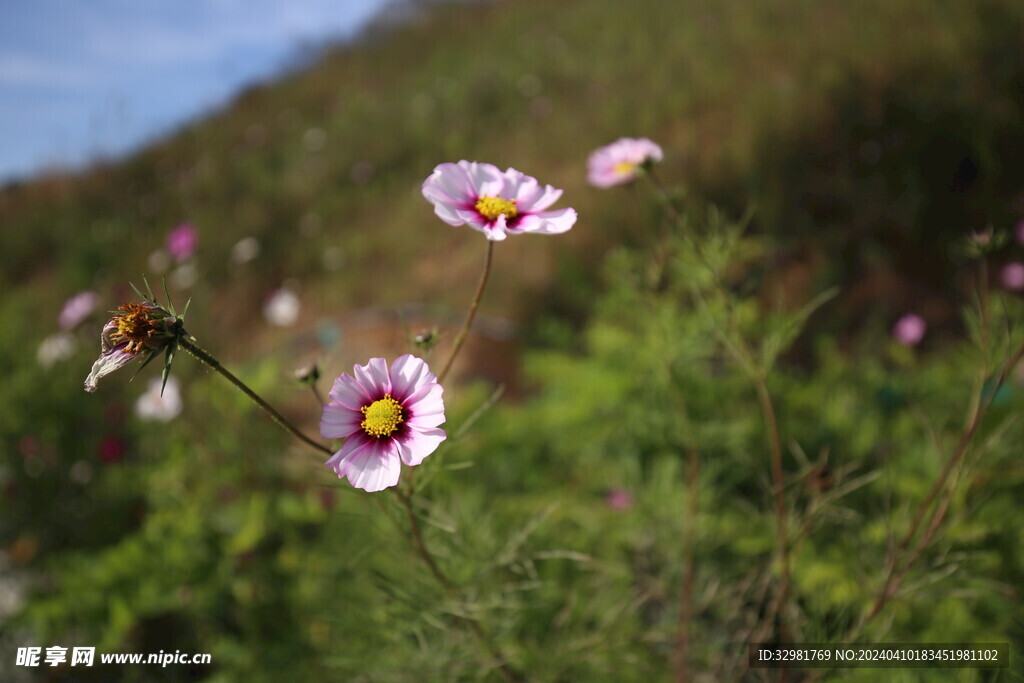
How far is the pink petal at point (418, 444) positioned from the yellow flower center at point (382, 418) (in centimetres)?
1

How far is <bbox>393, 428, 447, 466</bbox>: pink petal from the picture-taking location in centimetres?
45

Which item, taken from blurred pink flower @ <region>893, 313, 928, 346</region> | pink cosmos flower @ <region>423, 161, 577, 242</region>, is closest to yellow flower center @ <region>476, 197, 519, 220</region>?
pink cosmos flower @ <region>423, 161, 577, 242</region>

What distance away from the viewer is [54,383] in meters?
1.71

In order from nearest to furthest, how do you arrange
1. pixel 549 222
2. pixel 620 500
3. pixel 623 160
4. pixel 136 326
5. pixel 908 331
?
pixel 136 326 < pixel 549 222 < pixel 623 160 < pixel 620 500 < pixel 908 331

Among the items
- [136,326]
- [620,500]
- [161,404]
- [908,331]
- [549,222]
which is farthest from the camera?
[908,331]

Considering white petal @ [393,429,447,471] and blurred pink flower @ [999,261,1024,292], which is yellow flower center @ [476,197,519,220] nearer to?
white petal @ [393,429,447,471]

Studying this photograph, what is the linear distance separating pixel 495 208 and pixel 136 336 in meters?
0.29

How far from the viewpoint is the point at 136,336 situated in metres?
Answer: 0.42

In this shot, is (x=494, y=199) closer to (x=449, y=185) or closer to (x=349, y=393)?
(x=449, y=185)

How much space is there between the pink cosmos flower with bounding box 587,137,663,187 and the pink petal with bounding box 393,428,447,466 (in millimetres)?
440

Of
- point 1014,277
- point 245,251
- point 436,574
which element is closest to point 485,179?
point 436,574

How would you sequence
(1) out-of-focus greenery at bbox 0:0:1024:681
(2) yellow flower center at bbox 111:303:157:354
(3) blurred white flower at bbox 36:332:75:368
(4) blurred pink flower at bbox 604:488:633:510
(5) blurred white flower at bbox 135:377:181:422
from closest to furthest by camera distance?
(2) yellow flower center at bbox 111:303:157:354 → (1) out-of-focus greenery at bbox 0:0:1024:681 → (4) blurred pink flower at bbox 604:488:633:510 → (5) blurred white flower at bbox 135:377:181:422 → (3) blurred white flower at bbox 36:332:75:368

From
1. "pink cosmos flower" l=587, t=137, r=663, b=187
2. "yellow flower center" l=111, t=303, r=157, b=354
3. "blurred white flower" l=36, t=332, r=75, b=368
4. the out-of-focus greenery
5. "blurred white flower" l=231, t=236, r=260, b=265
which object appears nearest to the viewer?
"yellow flower center" l=111, t=303, r=157, b=354

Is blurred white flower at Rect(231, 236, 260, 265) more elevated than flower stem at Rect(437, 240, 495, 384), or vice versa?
blurred white flower at Rect(231, 236, 260, 265)
